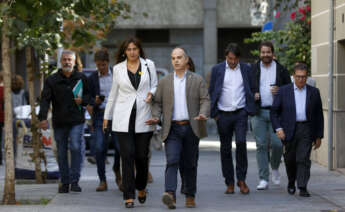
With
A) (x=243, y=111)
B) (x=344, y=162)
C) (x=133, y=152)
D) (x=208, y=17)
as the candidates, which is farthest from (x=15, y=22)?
(x=208, y=17)

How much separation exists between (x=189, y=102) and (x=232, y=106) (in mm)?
1307

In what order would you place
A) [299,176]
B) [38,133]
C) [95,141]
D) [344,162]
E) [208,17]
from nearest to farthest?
[299,176] < [95,141] < [38,133] < [344,162] < [208,17]

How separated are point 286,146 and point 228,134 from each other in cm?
76

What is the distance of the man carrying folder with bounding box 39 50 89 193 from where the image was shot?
1112 cm

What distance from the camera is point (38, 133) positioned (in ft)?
41.3

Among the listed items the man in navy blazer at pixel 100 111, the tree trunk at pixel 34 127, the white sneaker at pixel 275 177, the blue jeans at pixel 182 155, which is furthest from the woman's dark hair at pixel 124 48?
the white sneaker at pixel 275 177

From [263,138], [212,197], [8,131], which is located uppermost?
[8,131]

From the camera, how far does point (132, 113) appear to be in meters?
9.69

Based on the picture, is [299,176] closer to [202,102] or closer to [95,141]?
[202,102]

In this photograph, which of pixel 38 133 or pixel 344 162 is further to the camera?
pixel 344 162

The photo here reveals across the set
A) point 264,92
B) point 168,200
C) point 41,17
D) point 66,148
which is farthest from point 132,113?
point 264,92

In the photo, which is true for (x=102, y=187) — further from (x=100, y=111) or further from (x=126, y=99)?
(x=126, y=99)

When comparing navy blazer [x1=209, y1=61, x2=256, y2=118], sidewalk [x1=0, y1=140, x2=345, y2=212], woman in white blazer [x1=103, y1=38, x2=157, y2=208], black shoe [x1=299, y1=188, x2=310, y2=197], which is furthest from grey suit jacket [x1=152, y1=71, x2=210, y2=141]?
black shoe [x1=299, y1=188, x2=310, y2=197]

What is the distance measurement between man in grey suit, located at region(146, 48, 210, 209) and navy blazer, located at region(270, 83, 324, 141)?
4.35ft
